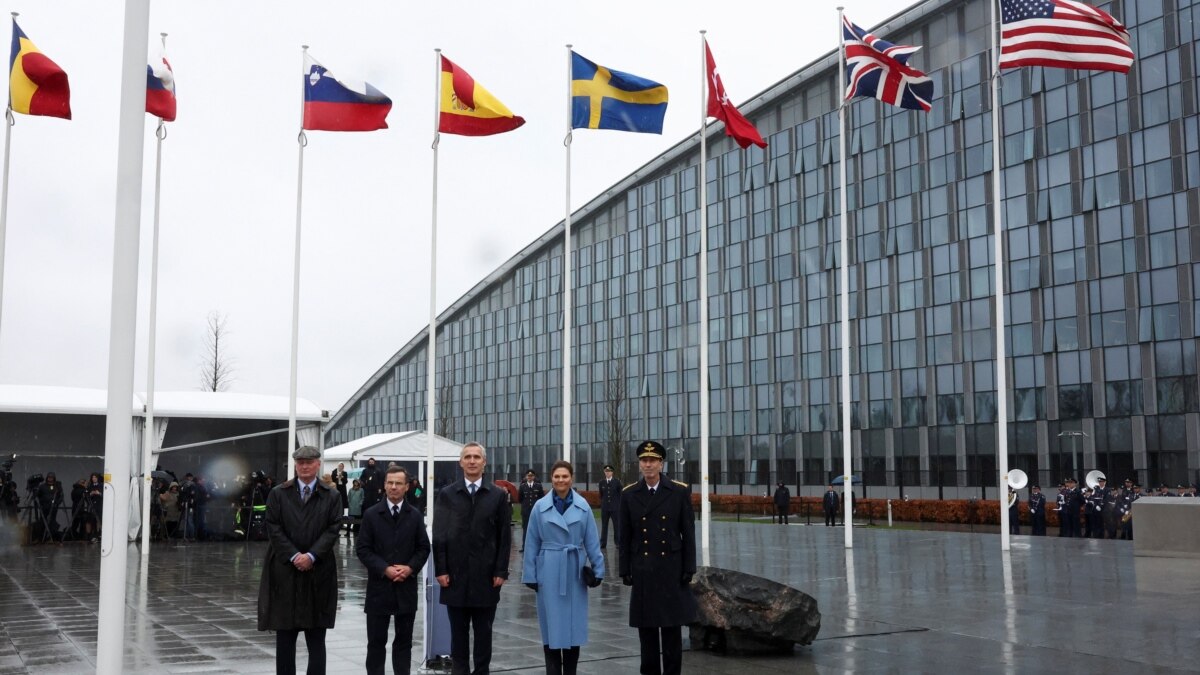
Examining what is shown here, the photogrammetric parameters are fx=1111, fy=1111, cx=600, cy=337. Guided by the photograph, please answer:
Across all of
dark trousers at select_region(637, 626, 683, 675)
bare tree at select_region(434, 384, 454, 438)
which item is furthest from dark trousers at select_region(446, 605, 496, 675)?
bare tree at select_region(434, 384, 454, 438)

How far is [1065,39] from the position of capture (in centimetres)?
1944

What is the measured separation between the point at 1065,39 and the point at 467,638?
1623 centimetres

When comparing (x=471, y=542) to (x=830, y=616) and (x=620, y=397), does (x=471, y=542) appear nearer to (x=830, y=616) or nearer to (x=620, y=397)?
(x=830, y=616)

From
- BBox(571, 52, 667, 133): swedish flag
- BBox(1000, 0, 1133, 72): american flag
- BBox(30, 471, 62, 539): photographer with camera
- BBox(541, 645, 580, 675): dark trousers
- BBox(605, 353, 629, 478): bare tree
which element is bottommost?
BBox(541, 645, 580, 675): dark trousers

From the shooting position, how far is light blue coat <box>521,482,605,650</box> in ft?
26.5

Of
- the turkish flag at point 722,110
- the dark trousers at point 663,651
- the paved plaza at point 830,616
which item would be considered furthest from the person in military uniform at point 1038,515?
the dark trousers at point 663,651

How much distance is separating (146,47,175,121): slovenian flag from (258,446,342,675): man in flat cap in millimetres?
10761

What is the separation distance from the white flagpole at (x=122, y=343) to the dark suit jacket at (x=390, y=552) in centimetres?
176

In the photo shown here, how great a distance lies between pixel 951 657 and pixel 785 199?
54.8 meters

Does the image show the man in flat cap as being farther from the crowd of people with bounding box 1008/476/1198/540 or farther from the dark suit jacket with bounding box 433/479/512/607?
the crowd of people with bounding box 1008/476/1198/540

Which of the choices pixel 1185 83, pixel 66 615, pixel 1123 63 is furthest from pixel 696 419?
pixel 66 615

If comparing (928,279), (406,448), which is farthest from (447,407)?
(406,448)

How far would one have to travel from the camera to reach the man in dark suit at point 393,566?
8305 mm

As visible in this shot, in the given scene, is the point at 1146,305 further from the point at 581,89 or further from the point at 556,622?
the point at 556,622
